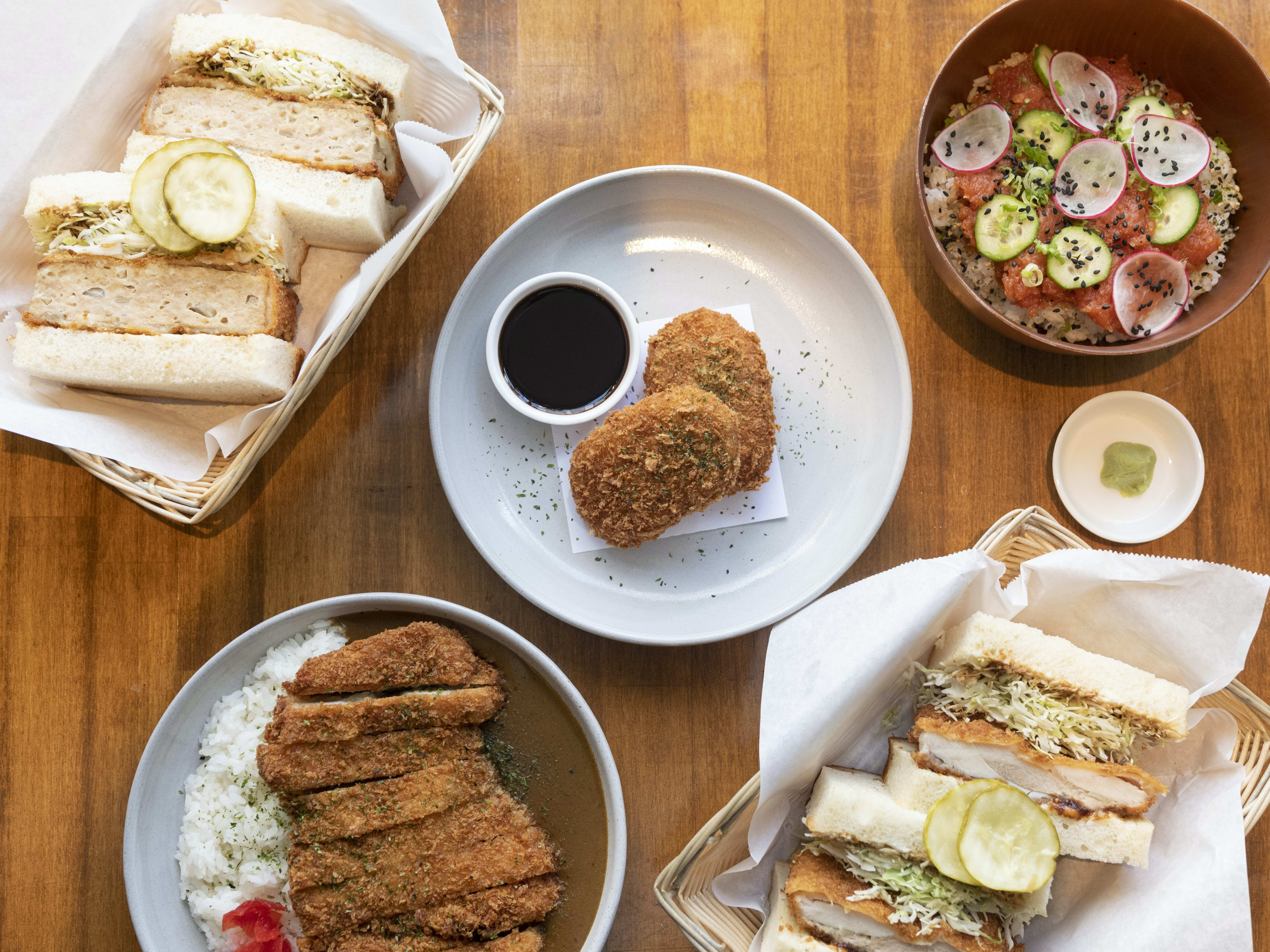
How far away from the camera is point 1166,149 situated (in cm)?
276

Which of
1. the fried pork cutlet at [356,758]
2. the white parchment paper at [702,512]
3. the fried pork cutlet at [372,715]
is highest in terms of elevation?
the white parchment paper at [702,512]

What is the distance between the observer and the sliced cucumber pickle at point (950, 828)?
2.29 meters

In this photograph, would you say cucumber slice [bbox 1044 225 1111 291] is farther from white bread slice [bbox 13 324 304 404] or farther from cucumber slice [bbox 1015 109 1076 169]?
white bread slice [bbox 13 324 304 404]

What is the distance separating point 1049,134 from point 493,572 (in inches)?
90.3

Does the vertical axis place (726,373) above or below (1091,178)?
below

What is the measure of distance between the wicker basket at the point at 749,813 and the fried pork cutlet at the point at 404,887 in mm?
447

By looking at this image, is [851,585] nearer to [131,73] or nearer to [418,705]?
[418,705]

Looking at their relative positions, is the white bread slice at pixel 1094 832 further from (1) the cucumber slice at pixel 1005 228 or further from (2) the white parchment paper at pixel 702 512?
(1) the cucumber slice at pixel 1005 228

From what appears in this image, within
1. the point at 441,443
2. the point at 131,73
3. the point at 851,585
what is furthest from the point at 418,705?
the point at 131,73

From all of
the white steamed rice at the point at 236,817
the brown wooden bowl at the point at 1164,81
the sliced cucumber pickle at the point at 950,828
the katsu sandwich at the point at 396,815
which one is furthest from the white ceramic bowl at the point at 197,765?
the brown wooden bowl at the point at 1164,81

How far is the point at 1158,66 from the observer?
113 inches

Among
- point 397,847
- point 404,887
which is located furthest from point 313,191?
point 404,887

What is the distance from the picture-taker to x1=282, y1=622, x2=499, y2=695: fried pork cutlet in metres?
2.54

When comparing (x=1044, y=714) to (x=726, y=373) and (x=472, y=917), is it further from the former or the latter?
(x=472, y=917)
